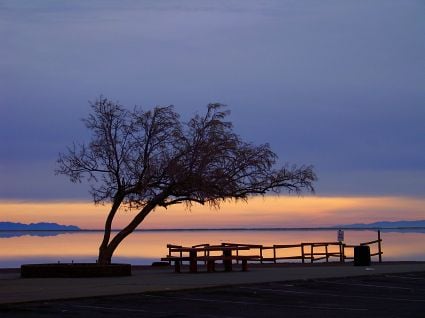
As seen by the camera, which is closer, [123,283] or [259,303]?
[259,303]

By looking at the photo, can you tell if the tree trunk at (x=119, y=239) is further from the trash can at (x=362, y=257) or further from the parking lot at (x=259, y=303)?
the trash can at (x=362, y=257)

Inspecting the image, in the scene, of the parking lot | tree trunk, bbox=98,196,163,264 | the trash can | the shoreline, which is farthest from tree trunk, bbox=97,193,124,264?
the trash can

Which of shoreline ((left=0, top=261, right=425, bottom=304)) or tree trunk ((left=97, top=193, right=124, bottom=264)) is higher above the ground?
tree trunk ((left=97, top=193, right=124, bottom=264))

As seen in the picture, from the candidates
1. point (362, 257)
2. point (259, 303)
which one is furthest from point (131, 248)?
point (259, 303)

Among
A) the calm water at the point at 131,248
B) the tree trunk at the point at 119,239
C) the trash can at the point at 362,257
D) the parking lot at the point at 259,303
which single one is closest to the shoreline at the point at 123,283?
the parking lot at the point at 259,303

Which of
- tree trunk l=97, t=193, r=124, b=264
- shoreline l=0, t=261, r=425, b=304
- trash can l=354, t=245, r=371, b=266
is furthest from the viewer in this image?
trash can l=354, t=245, r=371, b=266

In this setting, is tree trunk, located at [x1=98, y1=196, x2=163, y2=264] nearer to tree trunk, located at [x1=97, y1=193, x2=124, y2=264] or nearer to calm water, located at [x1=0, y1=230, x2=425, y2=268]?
tree trunk, located at [x1=97, y1=193, x2=124, y2=264]

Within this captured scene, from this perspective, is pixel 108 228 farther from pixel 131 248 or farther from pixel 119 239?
pixel 131 248

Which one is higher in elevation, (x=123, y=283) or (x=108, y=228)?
(x=108, y=228)

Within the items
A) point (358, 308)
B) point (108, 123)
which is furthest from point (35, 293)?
point (108, 123)

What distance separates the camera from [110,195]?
31.8 meters

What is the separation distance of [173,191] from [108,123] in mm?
3265

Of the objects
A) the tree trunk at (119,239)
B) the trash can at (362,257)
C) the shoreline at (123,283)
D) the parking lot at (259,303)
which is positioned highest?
the tree trunk at (119,239)

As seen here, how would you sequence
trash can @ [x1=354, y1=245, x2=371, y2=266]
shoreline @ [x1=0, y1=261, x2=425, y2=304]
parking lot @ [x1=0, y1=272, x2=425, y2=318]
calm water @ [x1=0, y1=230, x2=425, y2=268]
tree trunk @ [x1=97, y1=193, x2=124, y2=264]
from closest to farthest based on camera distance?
parking lot @ [x1=0, y1=272, x2=425, y2=318] < shoreline @ [x1=0, y1=261, x2=425, y2=304] < tree trunk @ [x1=97, y1=193, x2=124, y2=264] < trash can @ [x1=354, y1=245, x2=371, y2=266] < calm water @ [x1=0, y1=230, x2=425, y2=268]
